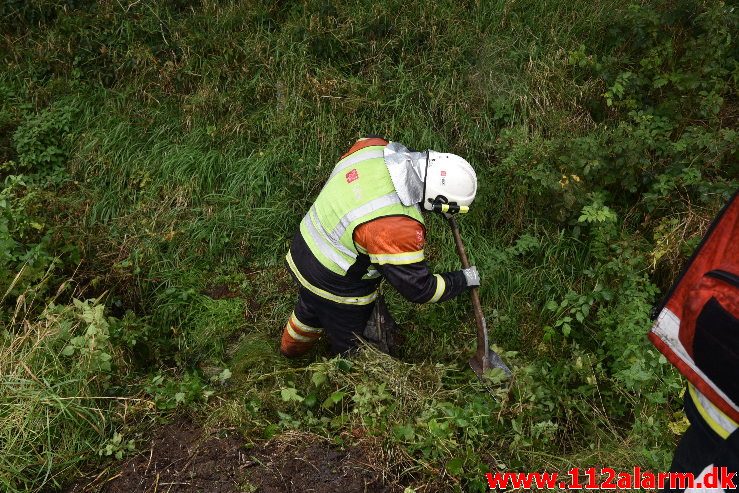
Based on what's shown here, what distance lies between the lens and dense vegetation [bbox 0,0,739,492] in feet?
9.87

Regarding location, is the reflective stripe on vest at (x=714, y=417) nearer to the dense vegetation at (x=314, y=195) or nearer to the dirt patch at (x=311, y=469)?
the dense vegetation at (x=314, y=195)

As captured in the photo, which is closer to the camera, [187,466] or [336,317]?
[187,466]

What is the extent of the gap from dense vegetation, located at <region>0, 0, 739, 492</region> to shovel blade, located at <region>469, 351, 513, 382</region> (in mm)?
81

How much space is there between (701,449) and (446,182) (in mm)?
1741

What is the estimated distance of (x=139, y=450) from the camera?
287cm

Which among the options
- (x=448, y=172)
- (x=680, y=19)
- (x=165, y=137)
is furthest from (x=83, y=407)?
(x=680, y=19)

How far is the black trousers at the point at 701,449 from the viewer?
1545 millimetres

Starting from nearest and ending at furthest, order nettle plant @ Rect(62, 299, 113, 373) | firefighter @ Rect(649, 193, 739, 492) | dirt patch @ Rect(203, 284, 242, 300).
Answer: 1. firefighter @ Rect(649, 193, 739, 492)
2. nettle plant @ Rect(62, 299, 113, 373)
3. dirt patch @ Rect(203, 284, 242, 300)

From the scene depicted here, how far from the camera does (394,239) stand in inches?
117

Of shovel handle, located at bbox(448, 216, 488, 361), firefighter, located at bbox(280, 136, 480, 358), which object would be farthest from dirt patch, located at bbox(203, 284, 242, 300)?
shovel handle, located at bbox(448, 216, 488, 361)

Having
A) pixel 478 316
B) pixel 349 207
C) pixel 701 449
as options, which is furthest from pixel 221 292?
pixel 701 449

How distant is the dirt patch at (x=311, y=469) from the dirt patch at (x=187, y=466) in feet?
0.30

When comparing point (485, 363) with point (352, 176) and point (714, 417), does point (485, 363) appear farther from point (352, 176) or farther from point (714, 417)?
point (714, 417)

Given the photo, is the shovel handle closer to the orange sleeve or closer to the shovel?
the shovel
